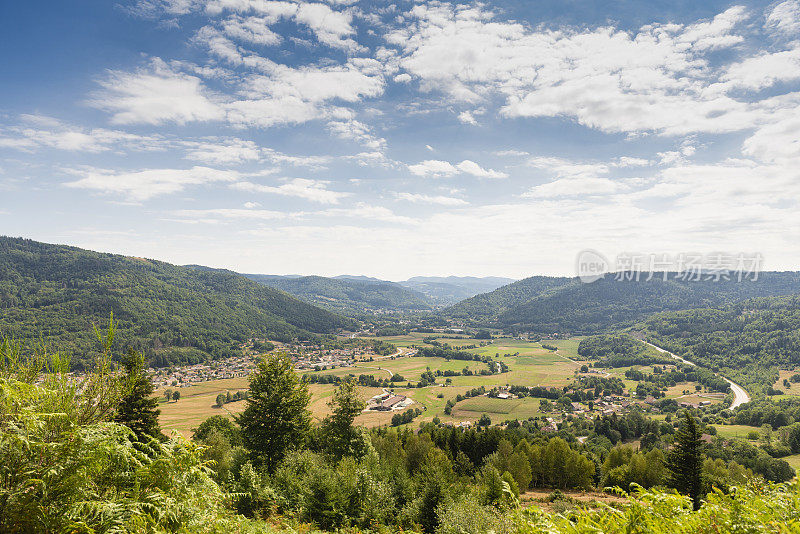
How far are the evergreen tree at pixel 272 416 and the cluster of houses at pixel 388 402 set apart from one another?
80823 mm

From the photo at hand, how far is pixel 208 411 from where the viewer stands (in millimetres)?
93938

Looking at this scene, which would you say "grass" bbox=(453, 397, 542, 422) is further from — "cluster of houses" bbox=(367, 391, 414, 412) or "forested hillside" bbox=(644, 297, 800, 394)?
"forested hillside" bbox=(644, 297, 800, 394)

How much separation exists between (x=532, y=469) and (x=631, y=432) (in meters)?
56.2

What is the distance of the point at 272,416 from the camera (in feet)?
90.9

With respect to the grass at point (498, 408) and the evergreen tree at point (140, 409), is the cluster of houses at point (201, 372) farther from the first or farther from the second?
the evergreen tree at point (140, 409)

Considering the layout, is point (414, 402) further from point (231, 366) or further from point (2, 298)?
point (2, 298)

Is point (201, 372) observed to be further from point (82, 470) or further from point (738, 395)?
point (738, 395)

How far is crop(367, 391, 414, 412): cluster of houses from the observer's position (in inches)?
4166

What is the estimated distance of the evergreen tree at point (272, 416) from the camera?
27.5m

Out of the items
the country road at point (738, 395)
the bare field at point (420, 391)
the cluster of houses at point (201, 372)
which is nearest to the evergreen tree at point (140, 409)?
the bare field at point (420, 391)

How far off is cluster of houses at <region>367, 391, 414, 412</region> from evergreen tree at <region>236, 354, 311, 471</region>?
3182 inches

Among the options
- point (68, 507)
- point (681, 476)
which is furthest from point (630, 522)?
point (681, 476)

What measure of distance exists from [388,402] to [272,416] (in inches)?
3485

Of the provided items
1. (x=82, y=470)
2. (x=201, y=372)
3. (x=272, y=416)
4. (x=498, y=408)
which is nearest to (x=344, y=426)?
(x=272, y=416)
